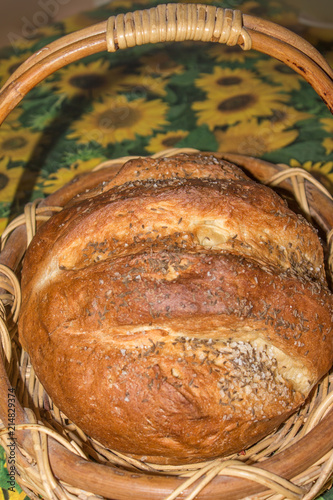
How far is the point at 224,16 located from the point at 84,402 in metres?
1.07

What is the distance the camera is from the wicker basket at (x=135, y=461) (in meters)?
1.20

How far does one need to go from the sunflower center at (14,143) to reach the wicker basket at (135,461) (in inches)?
51.6

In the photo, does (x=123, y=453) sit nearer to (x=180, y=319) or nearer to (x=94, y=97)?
(x=180, y=319)

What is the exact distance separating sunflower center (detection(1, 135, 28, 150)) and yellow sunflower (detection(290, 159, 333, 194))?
57.3 inches

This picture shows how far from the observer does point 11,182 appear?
8.44ft

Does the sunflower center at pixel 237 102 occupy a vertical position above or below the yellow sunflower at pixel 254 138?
above

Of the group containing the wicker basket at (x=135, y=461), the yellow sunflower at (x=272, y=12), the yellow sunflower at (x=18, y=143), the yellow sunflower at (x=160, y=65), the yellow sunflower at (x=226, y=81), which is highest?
the yellow sunflower at (x=272, y=12)

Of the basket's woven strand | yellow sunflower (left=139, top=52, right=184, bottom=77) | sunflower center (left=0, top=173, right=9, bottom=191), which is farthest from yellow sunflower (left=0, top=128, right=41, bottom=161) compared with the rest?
the basket's woven strand

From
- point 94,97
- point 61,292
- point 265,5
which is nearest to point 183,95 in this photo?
point 94,97

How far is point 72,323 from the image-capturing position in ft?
4.46

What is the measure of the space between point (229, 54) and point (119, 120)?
0.93 m

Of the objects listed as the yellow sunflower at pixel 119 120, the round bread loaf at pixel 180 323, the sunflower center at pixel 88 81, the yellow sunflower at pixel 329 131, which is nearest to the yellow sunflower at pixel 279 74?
the yellow sunflower at pixel 329 131

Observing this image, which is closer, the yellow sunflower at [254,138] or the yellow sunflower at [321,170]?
the yellow sunflower at [321,170]

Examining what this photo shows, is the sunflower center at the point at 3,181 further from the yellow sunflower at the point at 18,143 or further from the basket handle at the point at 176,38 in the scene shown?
the basket handle at the point at 176,38
